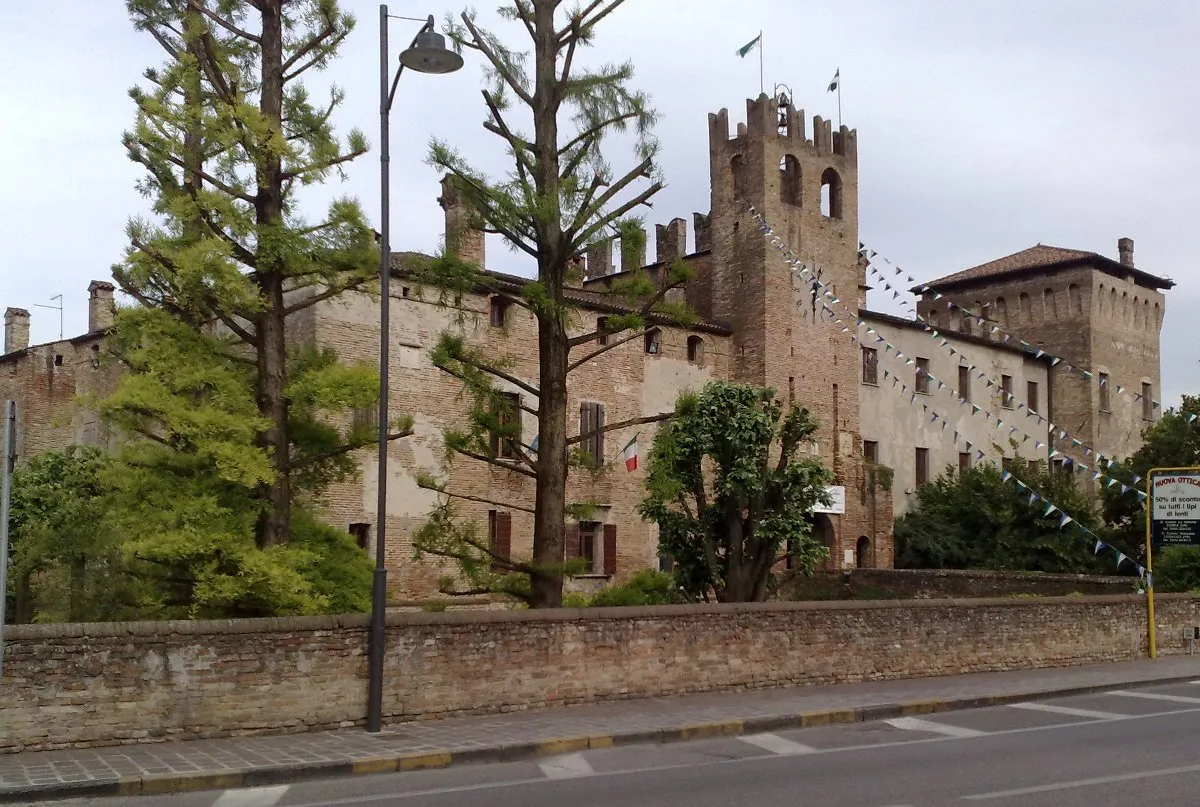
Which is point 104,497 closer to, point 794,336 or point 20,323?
point 794,336

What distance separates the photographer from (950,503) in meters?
39.1

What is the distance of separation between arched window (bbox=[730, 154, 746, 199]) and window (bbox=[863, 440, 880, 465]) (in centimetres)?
945

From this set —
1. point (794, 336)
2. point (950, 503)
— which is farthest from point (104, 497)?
point (950, 503)

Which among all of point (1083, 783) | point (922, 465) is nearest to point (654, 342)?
point (922, 465)

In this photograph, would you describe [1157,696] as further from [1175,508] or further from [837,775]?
[837,775]

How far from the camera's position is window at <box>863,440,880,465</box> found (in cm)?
3881

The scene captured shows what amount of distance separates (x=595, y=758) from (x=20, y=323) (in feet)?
114

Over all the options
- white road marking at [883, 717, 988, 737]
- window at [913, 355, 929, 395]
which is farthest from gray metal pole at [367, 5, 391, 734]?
window at [913, 355, 929, 395]

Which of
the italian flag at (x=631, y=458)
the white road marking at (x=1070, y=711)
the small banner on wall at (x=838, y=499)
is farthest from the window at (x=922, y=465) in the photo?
the white road marking at (x=1070, y=711)

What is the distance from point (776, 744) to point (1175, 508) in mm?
13211

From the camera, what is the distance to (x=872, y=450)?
39.0 m

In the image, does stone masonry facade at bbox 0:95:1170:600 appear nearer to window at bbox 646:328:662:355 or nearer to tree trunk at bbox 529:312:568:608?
window at bbox 646:328:662:355

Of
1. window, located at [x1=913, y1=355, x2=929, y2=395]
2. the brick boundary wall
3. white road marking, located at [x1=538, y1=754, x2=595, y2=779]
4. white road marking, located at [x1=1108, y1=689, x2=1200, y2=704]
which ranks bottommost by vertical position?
white road marking, located at [x1=1108, y1=689, x2=1200, y2=704]

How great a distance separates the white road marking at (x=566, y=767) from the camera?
10266 millimetres
